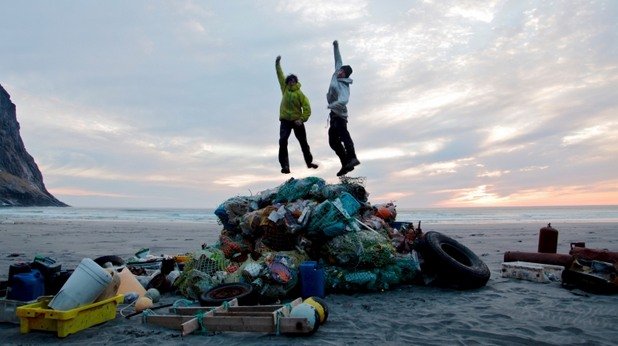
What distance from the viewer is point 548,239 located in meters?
8.72

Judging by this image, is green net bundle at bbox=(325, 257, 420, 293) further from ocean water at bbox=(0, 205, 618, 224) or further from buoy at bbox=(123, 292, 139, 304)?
ocean water at bbox=(0, 205, 618, 224)

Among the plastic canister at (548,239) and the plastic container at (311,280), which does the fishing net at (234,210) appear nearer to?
the plastic container at (311,280)

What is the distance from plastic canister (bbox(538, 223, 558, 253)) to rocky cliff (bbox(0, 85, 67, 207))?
78312 mm

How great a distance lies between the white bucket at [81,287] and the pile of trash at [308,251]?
1.68 m

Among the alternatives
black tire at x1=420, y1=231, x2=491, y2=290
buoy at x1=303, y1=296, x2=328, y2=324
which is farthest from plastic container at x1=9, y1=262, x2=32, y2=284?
black tire at x1=420, y1=231, x2=491, y2=290

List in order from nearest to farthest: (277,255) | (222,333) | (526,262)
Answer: (222,333) → (277,255) → (526,262)

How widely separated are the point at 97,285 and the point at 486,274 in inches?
224

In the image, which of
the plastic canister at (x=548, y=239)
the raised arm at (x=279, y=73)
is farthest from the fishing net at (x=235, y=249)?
the plastic canister at (x=548, y=239)

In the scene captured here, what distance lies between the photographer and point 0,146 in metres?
77.6

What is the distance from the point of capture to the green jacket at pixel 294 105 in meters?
8.26

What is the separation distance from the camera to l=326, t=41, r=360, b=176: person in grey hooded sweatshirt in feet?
26.4

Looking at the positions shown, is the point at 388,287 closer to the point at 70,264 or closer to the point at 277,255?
the point at 277,255

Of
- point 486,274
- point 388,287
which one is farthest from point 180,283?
point 486,274

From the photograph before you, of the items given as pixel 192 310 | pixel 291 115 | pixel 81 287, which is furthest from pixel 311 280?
pixel 291 115
